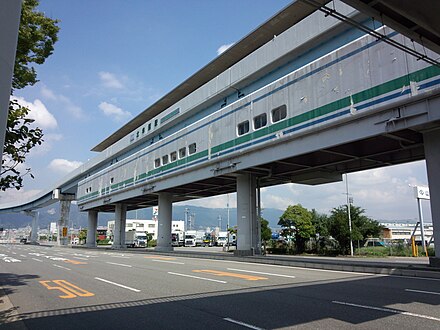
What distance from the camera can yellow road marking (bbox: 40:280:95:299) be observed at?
9.61m

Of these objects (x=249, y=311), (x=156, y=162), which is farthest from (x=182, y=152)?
(x=249, y=311)

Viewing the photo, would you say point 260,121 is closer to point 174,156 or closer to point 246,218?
point 246,218

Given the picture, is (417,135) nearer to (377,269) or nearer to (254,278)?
(377,269)

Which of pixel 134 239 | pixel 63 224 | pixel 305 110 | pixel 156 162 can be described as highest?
pixel 156 162

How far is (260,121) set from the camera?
22.3 metres

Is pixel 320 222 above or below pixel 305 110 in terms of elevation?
below

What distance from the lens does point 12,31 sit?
361 centimetres

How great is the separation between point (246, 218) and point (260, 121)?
668 centimetres

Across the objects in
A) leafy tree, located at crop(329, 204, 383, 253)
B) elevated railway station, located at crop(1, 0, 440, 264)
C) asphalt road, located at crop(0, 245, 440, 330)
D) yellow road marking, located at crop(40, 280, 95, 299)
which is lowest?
yellow road marking, located at crop(40, 280, 95, 299)

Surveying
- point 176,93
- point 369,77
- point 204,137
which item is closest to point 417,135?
point 369,77

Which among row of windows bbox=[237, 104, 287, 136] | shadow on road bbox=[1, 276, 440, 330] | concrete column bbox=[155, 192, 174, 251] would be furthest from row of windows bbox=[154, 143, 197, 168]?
shadow on road bbox=[1, 276, 440, 330]

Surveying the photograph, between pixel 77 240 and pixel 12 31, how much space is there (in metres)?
113

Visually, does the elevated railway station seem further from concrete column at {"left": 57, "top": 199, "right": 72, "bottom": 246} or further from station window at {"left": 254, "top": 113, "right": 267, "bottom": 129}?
concrete column at {"left": 57, "top": 199, "right": 72, "bottom": 246}

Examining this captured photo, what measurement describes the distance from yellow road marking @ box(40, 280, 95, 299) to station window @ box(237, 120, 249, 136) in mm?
14523
